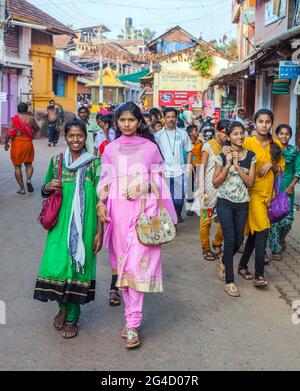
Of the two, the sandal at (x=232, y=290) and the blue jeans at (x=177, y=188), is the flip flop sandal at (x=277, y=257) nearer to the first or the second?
the sandal at (x=232, y=290)

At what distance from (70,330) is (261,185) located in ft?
7.69

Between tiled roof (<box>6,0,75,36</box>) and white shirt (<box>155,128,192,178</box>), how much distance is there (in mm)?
16645

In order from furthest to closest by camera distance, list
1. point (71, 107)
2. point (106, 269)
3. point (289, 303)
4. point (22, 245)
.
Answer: point (71, 107)
point (22, 245)
point (106, 269)
point (289, 303)

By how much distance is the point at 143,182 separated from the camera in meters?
4.35

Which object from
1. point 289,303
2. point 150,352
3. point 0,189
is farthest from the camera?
point 0,189

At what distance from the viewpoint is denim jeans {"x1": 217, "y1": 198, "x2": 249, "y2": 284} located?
5.57 m

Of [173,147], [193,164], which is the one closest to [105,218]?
[173,147]

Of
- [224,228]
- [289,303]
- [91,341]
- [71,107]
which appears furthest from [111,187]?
[71,107]

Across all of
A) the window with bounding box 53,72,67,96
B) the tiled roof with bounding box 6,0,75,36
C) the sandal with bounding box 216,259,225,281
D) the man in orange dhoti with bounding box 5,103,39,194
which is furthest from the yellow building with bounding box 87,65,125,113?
the sandal with bounding box 216,259,225,281

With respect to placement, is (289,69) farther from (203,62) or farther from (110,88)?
(110,88)

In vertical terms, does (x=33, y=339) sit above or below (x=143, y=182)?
below

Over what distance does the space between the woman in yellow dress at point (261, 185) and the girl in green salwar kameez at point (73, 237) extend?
6.14ft

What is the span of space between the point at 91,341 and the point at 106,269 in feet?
7.00
